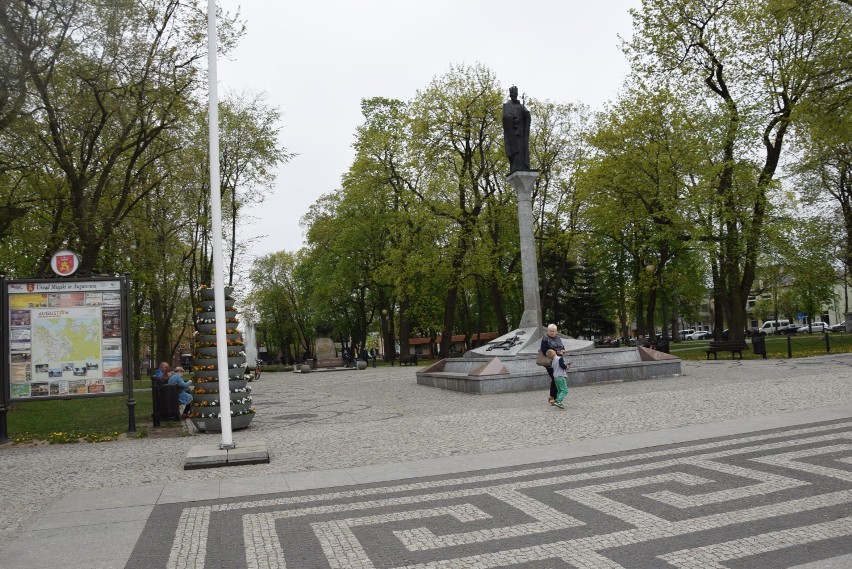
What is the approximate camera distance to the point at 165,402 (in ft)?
50.5

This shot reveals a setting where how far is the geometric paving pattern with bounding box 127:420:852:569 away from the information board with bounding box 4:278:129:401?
279 inches

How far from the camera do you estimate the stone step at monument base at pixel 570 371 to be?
61.5 feet

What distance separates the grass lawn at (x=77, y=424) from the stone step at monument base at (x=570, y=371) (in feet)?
26.9

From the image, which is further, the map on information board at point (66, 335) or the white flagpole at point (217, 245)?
the map on information board at point (66, 335)

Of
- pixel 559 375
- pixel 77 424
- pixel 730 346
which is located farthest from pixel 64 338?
pixel 730 346

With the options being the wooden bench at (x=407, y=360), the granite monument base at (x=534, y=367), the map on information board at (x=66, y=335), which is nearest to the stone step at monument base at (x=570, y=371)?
the granite monument base at (x=534, y=367)

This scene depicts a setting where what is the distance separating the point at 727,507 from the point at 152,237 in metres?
25.5

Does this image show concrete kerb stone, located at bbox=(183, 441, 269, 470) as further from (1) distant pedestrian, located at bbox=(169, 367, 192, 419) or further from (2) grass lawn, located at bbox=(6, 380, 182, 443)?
(1) distant pedestrian, located at bbox=(169, 367, 192, 419)

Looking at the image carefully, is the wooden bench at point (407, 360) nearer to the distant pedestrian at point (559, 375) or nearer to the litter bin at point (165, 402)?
the litter bin at point (165, 402)

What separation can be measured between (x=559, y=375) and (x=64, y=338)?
9839 mm

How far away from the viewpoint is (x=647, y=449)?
29.7 feet

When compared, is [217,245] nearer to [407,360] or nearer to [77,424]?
[77,424]

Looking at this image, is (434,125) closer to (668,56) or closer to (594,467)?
(668,56)

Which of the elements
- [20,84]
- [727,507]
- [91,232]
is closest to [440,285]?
[91,232]
